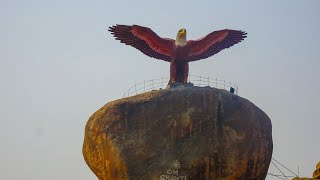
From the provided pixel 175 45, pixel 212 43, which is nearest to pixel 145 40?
pixel 175 45

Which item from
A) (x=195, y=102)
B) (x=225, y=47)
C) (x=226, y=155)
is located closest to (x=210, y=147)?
(x=226, y=155)

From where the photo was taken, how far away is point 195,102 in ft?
67.9

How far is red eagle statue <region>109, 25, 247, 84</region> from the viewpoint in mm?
22578

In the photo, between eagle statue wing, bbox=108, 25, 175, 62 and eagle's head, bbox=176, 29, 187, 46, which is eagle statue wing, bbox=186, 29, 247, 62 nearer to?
eagle's head, bbox=176, 29, 187, 46

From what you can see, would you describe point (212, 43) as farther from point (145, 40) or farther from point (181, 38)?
point (145, 40)

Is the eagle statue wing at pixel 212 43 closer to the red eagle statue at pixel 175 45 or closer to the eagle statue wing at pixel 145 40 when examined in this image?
the red eagle statue at pixel 175 45

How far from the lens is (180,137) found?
65.9ft

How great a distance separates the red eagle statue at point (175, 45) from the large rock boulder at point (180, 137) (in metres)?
1.69

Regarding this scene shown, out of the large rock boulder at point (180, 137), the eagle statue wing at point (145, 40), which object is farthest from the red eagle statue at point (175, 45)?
the large rock boulder at point (180, 137)

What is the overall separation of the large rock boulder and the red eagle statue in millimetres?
1691

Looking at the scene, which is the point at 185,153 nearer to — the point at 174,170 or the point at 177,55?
the point at 174,170

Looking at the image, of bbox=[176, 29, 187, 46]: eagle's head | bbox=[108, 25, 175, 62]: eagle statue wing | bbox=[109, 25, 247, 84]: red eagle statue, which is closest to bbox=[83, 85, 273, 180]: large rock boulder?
bbox=[109, 25, 247, 84]: red eagle statue

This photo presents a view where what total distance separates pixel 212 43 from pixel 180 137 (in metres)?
5.64

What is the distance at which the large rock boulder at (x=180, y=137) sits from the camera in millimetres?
19688
